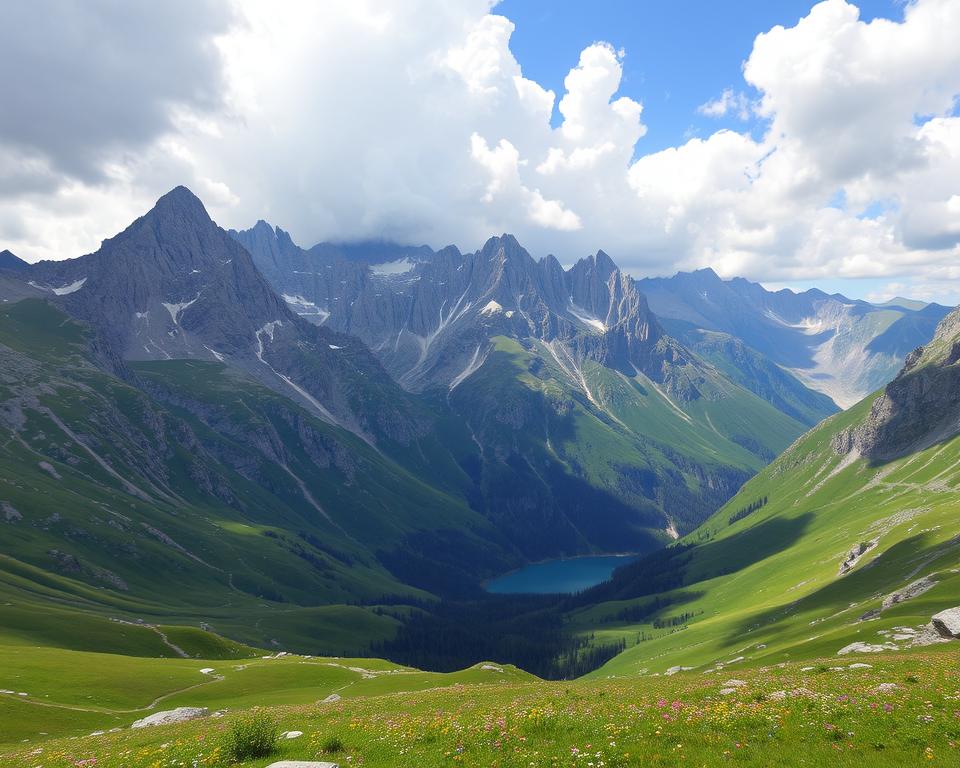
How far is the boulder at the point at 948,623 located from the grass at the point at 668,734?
3504 centimetres

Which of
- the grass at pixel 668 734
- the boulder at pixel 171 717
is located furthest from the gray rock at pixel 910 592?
the boulder at pixel 171 717

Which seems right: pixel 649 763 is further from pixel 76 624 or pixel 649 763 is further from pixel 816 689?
pixel 76 624

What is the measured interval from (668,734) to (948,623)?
59.0 meters

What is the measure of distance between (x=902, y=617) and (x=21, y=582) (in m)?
202

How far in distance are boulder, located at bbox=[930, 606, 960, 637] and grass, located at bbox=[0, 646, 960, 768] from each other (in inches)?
1380

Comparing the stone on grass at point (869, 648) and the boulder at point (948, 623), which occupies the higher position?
the boulder at point (948, 623)

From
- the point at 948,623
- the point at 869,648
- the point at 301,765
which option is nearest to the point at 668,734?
the point at 301,765

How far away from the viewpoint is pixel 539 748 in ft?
76.0

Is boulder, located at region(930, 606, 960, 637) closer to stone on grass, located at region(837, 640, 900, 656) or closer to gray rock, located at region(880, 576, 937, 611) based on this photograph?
stone on grass, located at region(837, 640, 900, 656)

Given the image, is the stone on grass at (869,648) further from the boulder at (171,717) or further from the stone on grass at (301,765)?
the boulder at (171,717)

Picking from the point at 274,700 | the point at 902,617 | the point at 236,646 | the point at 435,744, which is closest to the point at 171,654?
the point at 236,646

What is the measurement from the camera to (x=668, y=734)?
23.3m

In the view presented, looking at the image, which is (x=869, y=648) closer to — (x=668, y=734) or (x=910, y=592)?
(x=910, y=592)

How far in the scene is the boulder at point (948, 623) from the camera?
60.6 meters
